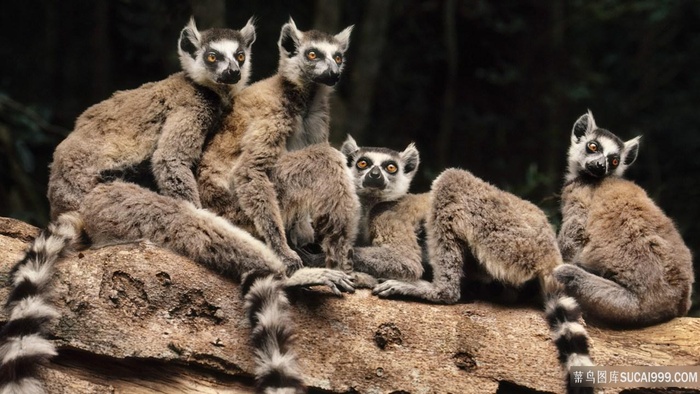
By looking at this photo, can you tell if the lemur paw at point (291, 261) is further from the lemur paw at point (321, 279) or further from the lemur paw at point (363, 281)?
the lemur paw at point (363, 281)

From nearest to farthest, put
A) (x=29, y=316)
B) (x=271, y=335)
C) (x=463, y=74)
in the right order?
1. (x=29, y=316)
2. (x=271, y=335)
3. (x=463, y=74)

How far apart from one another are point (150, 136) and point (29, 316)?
69.0 inches

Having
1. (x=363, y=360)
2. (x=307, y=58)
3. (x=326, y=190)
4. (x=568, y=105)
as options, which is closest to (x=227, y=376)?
(x=363, y=360)

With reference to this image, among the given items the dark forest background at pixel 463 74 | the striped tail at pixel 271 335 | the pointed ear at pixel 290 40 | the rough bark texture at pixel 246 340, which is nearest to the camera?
the striped tail at pixel 271 335

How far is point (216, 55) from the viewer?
21.1 ft

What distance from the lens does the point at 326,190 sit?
583cm

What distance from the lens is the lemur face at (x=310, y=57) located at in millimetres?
6535

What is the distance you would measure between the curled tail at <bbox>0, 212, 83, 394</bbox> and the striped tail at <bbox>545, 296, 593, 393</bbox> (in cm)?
333

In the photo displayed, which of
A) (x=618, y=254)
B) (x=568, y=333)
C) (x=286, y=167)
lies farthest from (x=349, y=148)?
(x=568, y=333)

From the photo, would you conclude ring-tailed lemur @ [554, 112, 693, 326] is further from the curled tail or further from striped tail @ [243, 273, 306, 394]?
the curled tail

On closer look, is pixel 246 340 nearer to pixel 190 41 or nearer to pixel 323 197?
pixel 323 197

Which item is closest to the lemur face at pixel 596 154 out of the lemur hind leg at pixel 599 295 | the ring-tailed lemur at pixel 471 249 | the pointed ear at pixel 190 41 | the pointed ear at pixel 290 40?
the ring-tailed lemur at pixel 471 249

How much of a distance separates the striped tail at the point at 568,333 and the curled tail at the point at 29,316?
333 centimetres

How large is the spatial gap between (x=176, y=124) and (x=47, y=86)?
7.55 metres
